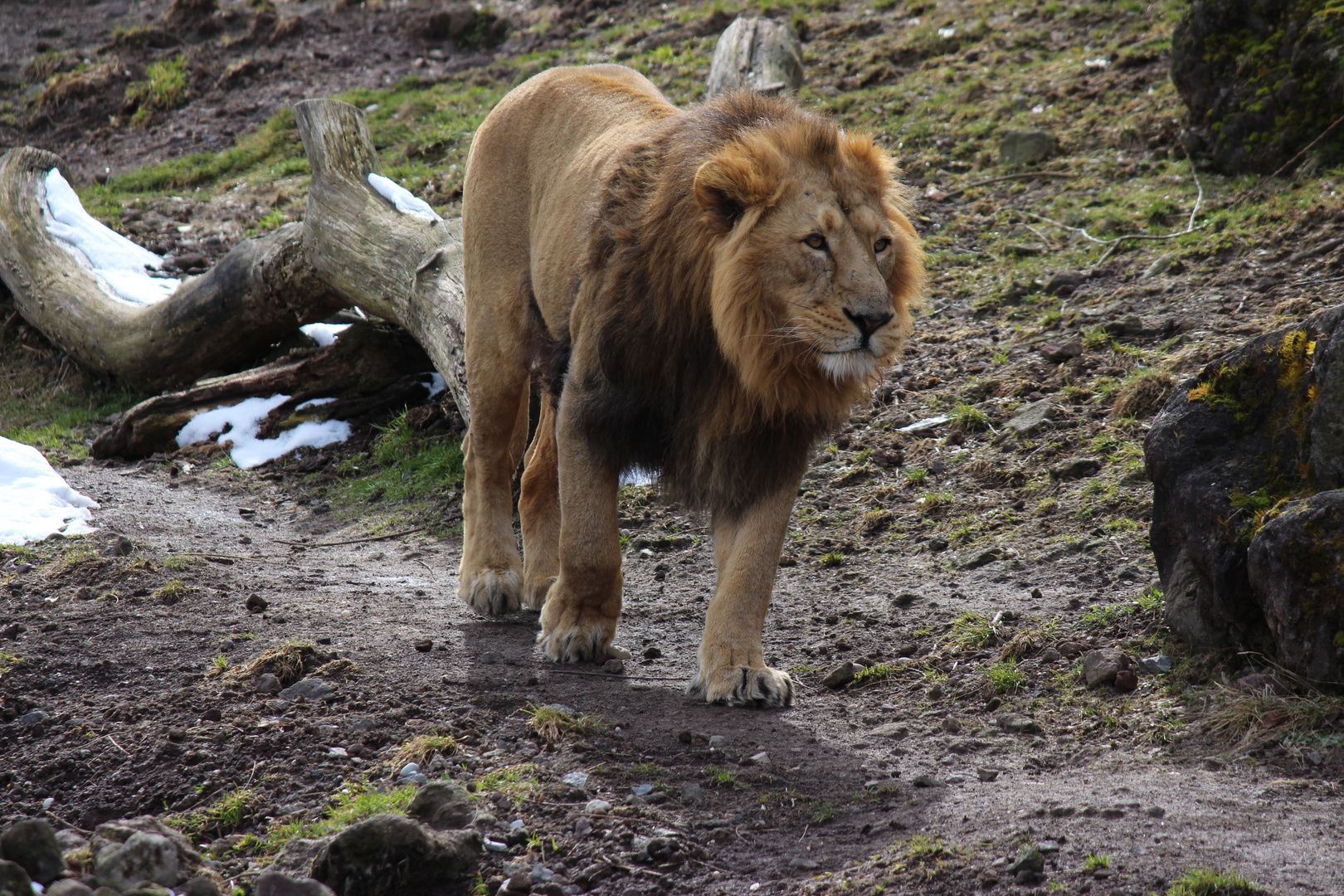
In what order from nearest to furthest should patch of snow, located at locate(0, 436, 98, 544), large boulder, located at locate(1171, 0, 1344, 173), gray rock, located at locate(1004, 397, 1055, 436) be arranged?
1. patch of snow, located at locate(0, 436, 98, 544)
2. gray rock, located at locate(1004, 397, 1055, 436)
3. large boulder, located at locate(1171, 0, 1344, 173)

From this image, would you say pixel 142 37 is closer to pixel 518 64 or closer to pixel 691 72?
pixel 518 64

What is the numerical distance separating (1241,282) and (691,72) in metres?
6.57

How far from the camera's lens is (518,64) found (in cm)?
1334

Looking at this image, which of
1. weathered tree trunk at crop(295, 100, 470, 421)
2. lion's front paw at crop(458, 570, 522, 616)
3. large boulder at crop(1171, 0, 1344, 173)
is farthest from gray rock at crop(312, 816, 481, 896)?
large boulder at crop(1171, 0, 1344, 173)

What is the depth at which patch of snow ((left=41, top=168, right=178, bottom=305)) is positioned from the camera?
8.96 metres

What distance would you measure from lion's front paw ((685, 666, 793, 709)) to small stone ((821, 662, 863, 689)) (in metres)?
0.29

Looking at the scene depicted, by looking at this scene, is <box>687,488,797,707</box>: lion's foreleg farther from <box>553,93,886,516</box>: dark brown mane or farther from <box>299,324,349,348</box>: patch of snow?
<box>299,324,349,348</box>: patch of snow

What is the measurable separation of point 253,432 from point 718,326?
5141mm

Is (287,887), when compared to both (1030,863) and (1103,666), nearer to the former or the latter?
(1030,863)

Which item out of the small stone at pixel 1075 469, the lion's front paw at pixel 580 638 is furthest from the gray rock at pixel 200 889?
the small stone at pixel 1075 469

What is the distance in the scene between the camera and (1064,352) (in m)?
5.88

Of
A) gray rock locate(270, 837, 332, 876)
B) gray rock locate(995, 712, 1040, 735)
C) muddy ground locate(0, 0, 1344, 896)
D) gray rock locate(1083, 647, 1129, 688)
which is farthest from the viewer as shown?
gray rock locate(1083, 647, 1129, 688)

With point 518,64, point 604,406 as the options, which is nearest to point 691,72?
point 518,64

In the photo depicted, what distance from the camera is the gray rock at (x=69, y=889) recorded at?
2072mm
